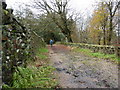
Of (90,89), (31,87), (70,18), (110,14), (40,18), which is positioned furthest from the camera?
(70,18)

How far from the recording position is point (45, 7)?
64.5 feet

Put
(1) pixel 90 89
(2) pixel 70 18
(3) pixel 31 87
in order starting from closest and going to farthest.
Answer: (3) pixel 31 87 → (1) pixel 90 89 → (2) pixel 70 18

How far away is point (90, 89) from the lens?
3324mm

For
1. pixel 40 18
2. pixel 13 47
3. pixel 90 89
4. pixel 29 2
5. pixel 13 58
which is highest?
pixel 29 2

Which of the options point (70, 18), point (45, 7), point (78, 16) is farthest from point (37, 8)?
point (78, 16)

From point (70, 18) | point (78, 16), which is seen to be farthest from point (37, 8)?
point (78, 16)

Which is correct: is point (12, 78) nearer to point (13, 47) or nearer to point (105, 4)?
point (13, 47)

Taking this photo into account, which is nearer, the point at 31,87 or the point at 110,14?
the point at 31,87

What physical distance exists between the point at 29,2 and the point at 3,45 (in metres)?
18.3

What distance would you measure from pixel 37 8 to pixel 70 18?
611 cm

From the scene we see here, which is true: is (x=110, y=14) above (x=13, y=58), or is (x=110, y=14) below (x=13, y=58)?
above

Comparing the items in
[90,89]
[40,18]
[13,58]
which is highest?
[40,18]

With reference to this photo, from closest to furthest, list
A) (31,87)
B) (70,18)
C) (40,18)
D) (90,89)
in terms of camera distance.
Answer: (31,87), (90,89), (40,18), (70,18)

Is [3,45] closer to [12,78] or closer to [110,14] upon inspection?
[12,78]
